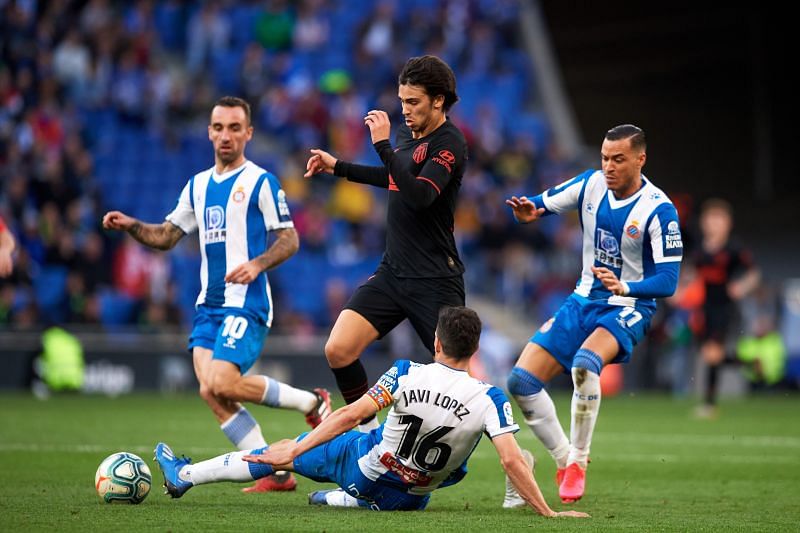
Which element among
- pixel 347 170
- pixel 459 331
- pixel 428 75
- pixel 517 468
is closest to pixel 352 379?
pixel 347 170

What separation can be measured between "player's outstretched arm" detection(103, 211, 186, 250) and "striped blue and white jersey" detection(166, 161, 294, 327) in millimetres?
212

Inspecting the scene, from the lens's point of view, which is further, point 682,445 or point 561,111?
point 561,111

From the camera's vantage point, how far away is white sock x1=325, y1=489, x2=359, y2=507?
7.20m

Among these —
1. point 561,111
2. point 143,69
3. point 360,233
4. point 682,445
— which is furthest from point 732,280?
point 143,69

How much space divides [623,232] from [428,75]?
1.62 m

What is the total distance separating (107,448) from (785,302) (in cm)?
1391

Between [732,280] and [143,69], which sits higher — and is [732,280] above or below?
below

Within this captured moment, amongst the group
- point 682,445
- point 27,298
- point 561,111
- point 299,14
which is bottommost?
point 682,445

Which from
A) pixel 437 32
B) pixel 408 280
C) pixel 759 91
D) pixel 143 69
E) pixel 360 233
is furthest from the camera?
pixel 759 91

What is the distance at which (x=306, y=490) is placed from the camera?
27.8 ft

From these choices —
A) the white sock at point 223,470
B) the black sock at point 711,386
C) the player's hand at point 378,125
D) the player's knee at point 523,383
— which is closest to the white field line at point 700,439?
the black sock at point 711,386

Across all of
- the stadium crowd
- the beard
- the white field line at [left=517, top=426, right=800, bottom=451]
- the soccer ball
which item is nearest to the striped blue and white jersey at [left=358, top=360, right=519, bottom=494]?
the soccer ball

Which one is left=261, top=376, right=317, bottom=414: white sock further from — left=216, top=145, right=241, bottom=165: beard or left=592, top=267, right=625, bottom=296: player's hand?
left=592, top=267, right=625, bottom=296: player's hand

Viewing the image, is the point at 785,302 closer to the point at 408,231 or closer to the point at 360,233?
the point at 360,233
